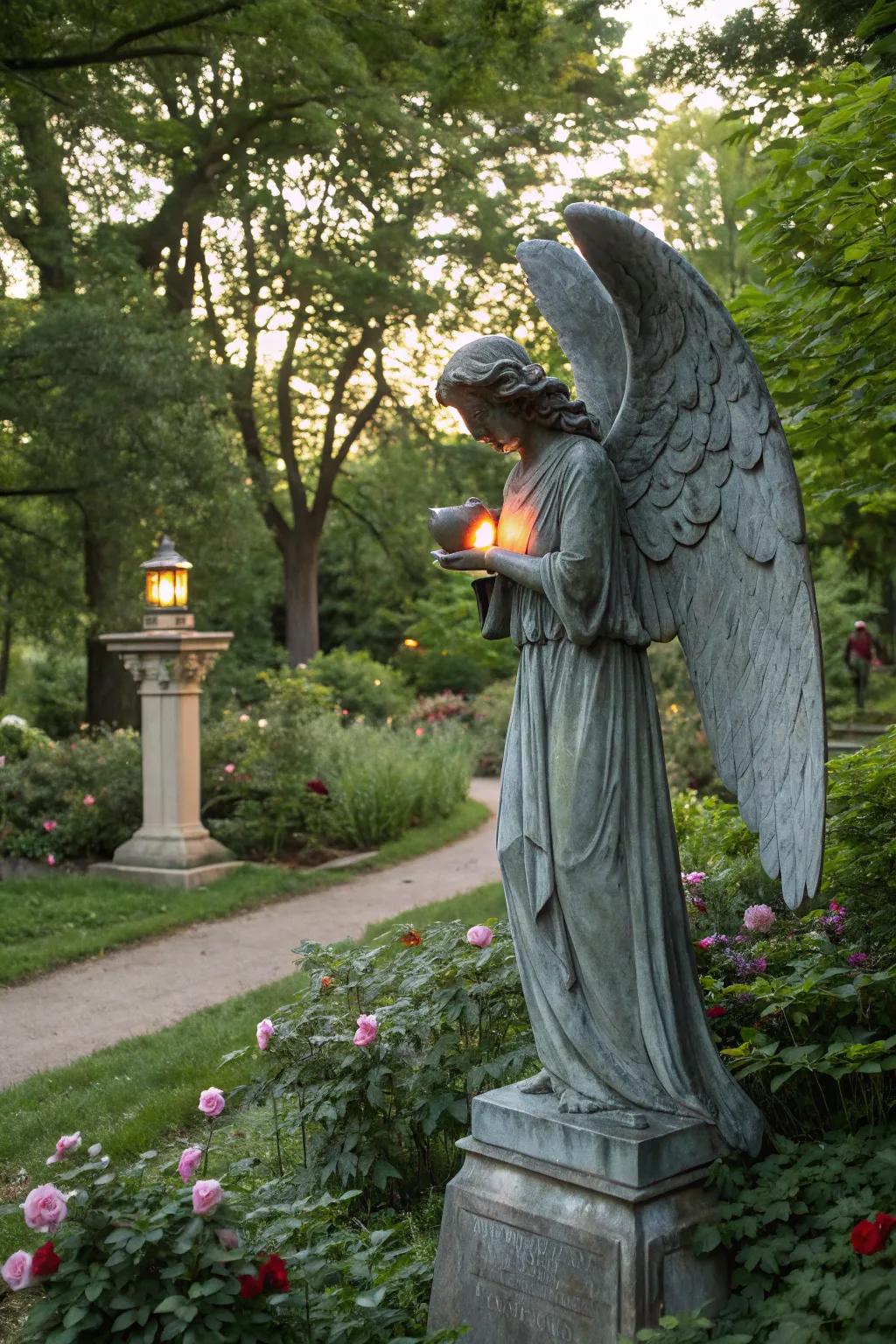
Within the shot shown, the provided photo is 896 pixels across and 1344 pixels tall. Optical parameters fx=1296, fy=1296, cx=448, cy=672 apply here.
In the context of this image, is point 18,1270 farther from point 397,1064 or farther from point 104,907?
point 104,907

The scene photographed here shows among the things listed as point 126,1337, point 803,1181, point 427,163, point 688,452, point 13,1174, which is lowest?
point 13,1174

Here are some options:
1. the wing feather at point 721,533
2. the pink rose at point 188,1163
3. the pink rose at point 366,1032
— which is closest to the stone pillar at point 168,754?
the pink rose at point 366,1032

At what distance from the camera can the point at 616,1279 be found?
3205mm

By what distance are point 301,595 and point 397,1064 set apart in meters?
21.2

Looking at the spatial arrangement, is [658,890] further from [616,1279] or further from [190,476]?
[190,476]

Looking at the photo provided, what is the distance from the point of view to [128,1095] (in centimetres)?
624

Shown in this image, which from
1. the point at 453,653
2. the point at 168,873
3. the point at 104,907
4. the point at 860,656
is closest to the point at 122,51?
the point at 168,873

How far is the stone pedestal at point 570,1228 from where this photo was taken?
127 inches

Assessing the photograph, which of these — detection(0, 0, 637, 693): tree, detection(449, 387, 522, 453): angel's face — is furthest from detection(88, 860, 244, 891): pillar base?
detection(449, 387, 522, 453): angel's face

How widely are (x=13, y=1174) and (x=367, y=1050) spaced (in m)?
1.85

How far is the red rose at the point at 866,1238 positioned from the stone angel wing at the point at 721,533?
2.49 ft

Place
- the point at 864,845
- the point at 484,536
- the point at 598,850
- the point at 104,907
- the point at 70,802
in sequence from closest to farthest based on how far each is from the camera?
1. the point at 598,850
2. the point at 484,536
3. the point at 864,845
4. the point at 104,907
5. the point at 70,802

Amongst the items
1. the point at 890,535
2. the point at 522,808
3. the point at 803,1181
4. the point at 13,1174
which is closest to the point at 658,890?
the point at 522,808

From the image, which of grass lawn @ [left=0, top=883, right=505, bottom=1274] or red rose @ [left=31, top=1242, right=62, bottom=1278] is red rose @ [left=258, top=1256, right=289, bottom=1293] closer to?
red rose @ [left=31, top=1242, right=62, bottom=1278]
